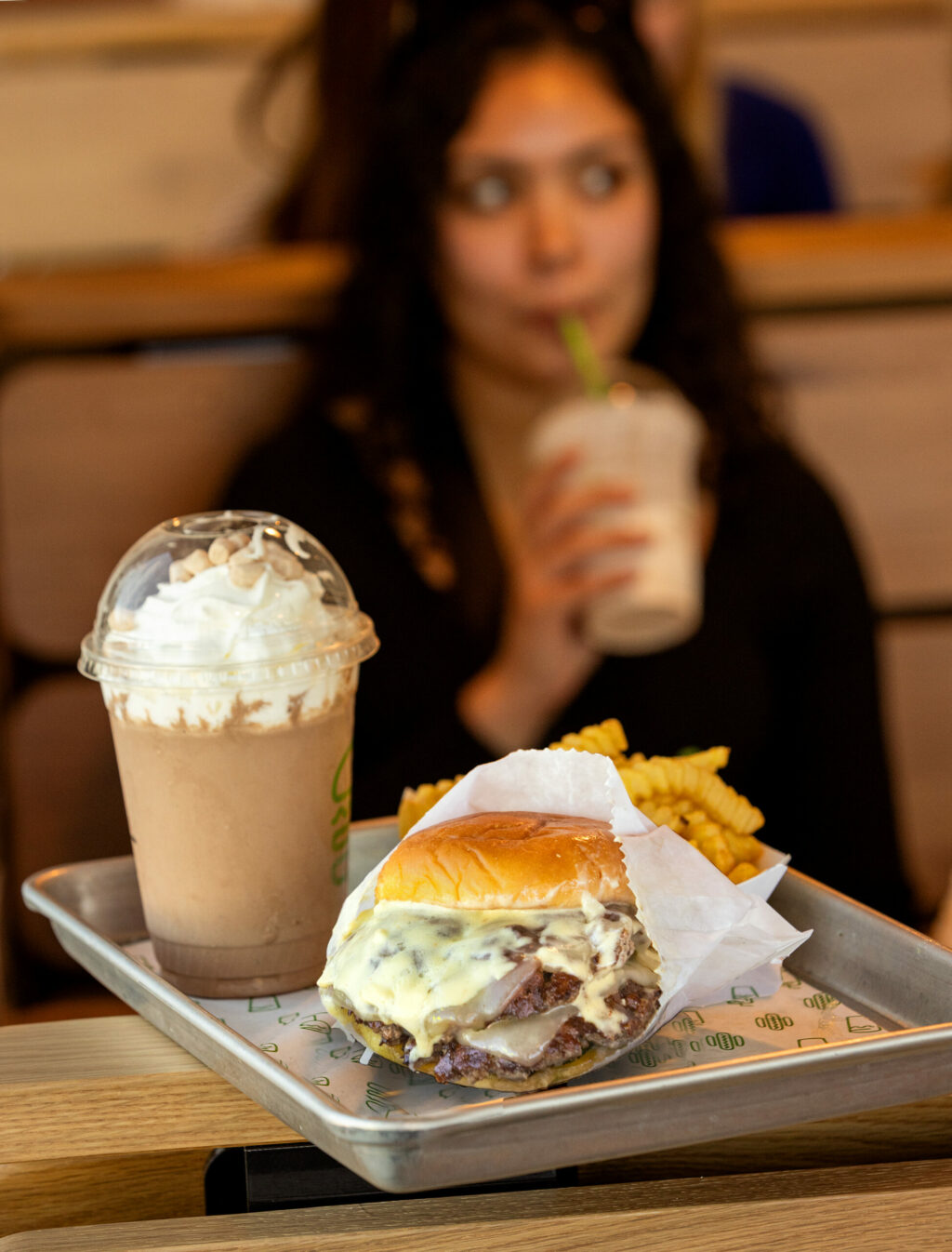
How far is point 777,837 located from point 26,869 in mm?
1060

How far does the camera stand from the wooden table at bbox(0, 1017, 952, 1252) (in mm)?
636

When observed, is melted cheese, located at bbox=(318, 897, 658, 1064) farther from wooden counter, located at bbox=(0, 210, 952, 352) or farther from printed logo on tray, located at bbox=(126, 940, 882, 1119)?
wooden counter, located at bbox=(0, 210, 952, 352)

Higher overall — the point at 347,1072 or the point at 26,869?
the point at 347,1072

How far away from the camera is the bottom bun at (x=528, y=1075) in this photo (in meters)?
0.65

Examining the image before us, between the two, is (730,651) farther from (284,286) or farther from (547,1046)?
(547,1046)

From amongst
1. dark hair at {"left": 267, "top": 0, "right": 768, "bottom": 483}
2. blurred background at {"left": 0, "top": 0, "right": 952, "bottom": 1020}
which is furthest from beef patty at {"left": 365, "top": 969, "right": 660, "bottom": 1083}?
dark hair at {"left": 267, "top": 0, "right": 768, "bottom": 483}

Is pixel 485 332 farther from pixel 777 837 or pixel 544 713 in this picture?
pixel 777 837

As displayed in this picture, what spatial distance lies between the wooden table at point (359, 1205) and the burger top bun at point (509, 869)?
140 millimetres

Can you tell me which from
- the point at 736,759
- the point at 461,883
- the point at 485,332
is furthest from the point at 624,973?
the point at 485,332

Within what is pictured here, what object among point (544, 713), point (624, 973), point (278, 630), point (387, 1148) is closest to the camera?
point (387, 1148)

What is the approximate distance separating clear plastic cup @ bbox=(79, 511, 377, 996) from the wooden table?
0.09m

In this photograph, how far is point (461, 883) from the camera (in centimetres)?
69

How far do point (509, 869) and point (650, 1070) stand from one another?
0.40ft

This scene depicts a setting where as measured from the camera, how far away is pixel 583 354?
170 centimetres
